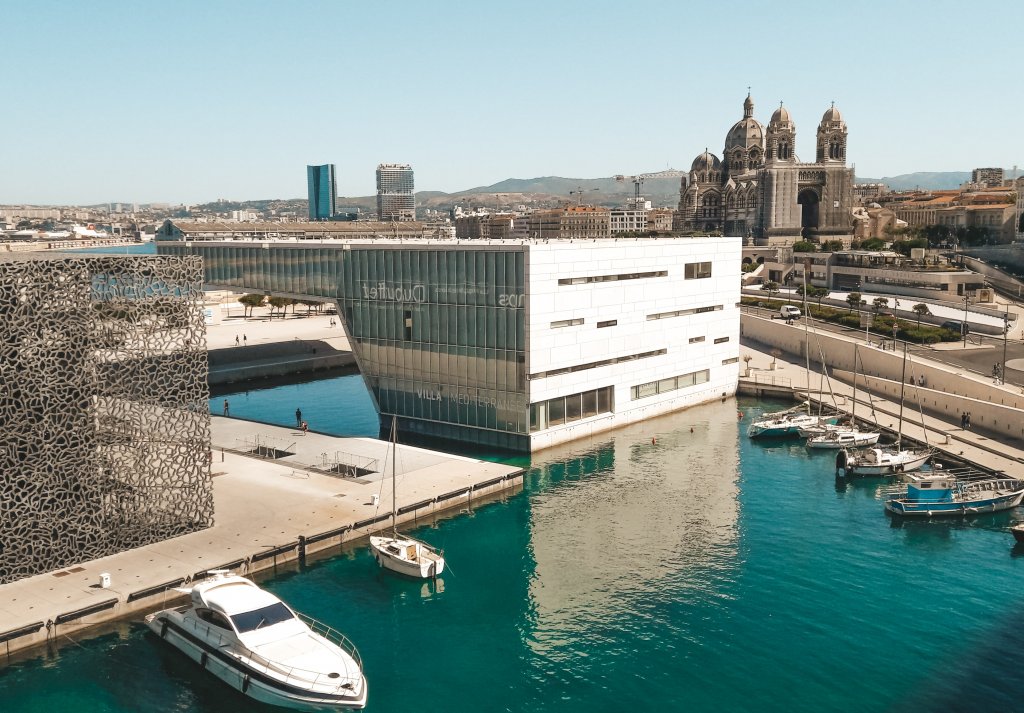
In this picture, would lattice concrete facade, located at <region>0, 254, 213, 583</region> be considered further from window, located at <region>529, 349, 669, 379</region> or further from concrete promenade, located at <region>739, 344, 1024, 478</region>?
concrete promenade, located at <region>739, 344, 1024, 478</region>

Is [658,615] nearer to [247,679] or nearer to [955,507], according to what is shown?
[247,679]

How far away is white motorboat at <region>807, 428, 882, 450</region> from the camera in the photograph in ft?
187

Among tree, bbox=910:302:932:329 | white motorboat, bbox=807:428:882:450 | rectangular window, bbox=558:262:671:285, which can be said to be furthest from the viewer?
tree, bbox=910:302:932:329

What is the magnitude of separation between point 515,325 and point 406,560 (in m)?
21.1

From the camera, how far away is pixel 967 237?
6442 inches

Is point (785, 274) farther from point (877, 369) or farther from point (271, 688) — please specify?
point (271, 688)


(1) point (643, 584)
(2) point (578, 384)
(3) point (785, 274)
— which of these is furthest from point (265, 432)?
(3) point (785, 274)

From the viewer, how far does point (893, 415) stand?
204 ft

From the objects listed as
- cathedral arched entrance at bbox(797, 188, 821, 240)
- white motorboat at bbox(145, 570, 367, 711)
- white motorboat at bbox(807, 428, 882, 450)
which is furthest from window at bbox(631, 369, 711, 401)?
cathedral arched entrance at bbox(797, 188, 821, 240)

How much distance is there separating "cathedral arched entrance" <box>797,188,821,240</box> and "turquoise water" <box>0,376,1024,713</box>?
142 metres

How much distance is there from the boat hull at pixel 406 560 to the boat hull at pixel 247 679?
8649mm

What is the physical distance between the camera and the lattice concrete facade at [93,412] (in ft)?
113

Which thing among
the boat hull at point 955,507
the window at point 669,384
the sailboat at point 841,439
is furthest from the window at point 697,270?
the boat hull at point 955,507

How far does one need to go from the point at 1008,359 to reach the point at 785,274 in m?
75.4
